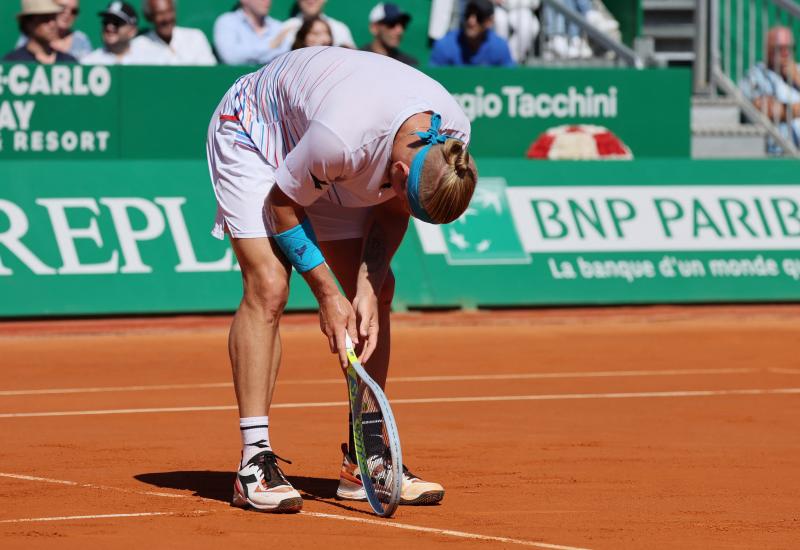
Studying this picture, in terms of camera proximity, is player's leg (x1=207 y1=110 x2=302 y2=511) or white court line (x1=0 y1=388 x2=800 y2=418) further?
white court line (x1=0 y1=388 x2=800 y2=418)

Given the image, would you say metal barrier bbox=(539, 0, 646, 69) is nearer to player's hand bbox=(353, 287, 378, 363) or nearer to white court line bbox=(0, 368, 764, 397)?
white court line bbox=(0, 368, 764, 397)

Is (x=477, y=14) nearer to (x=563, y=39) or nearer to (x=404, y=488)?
(x=563, y=39)

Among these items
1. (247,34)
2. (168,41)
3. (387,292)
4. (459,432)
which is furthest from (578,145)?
(387,292)

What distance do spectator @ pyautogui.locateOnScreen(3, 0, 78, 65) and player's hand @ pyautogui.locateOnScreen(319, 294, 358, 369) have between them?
9632 millimetres

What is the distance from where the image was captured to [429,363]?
11.6 meters

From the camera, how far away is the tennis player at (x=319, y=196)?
18.5 ft

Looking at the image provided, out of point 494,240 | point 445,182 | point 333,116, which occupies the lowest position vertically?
point 494,240

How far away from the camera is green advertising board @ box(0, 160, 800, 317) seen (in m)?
13.6

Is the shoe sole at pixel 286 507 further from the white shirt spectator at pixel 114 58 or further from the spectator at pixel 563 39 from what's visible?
the spectator at pixel 563 39

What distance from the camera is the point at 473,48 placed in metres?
16.6

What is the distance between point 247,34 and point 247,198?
33.5 feet

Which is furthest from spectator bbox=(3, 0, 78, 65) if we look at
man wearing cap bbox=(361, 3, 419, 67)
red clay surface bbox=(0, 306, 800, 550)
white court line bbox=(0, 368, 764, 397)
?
white court line bbox=(0, 368, 764, 397)

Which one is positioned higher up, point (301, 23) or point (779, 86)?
point (301, 23)

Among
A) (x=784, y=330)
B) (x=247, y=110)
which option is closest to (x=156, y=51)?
(x=784, y=330)
